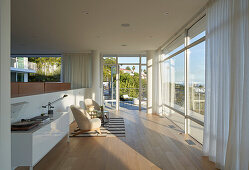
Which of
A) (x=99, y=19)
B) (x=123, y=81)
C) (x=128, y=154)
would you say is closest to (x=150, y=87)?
(x=123, y=81)

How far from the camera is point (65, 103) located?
215 inches

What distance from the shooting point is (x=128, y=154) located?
3.44 metres

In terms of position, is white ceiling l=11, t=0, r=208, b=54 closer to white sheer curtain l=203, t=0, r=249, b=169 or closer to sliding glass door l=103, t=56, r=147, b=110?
white sheer curtain l=203, t=0, r=249, b=169

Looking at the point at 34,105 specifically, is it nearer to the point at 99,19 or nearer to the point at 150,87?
the point at 99,19

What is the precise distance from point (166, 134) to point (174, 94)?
1771mm

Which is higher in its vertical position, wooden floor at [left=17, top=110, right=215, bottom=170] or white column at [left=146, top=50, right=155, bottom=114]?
white column at [left=146, top=50, right=155, bottom=114]

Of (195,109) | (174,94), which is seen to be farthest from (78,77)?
(195,109)

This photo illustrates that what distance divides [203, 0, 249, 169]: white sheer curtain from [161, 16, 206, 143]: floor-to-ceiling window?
79 cm

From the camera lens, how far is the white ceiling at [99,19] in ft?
11.2

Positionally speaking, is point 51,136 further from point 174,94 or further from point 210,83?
point 174,94

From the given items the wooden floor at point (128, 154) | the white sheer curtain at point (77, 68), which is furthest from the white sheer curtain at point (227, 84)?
the white sheer curtain at point (77, 68)

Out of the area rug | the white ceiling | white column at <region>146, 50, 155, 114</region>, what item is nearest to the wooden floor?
the area rug

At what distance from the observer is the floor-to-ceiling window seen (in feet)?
13.6

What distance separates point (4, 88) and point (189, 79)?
4.34 m
